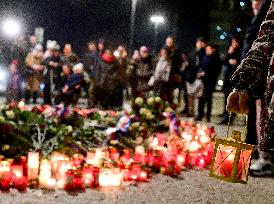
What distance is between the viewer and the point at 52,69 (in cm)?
1388

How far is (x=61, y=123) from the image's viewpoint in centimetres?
846

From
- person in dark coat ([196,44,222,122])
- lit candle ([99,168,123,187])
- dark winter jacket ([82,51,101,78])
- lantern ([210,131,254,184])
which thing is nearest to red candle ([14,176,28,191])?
lit candle ([99,168,123,187])

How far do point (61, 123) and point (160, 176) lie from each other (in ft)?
9.19

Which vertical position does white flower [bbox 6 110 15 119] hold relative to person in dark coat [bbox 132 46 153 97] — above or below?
below

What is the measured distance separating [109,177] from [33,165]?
88cm

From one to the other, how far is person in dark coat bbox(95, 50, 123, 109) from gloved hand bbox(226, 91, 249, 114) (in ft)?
35.9

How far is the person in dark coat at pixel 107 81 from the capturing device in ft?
45.4

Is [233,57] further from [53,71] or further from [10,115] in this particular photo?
[10,115]

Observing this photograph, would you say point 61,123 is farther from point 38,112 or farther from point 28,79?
point 28,79

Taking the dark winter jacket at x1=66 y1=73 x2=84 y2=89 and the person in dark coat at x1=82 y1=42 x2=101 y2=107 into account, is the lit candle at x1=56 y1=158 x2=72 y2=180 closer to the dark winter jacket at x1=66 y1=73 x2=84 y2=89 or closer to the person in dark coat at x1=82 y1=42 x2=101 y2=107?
the dark winter jacket at x1=66 y1=73 x2=84 y2=89

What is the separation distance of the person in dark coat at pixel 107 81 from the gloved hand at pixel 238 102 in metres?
10.9

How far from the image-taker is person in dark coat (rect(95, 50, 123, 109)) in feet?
45.4

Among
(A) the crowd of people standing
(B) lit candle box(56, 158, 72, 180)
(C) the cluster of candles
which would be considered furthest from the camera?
(A) the crowd of people standing

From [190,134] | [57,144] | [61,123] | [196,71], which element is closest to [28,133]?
[57,144]
